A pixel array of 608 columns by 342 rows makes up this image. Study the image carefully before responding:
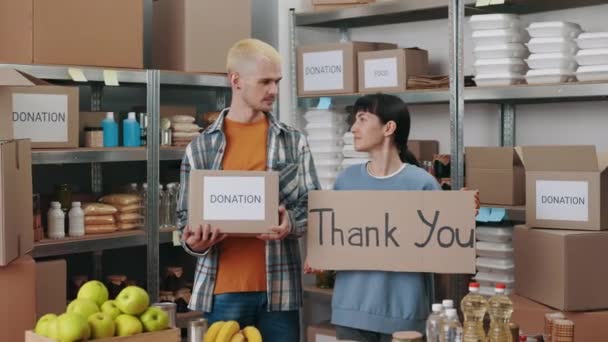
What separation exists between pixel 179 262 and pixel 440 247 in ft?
7.93

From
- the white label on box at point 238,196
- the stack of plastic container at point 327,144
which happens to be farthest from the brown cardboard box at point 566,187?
the stack of plastic container at point 327,144

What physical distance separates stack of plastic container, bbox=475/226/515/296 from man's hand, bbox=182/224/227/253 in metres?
1.43

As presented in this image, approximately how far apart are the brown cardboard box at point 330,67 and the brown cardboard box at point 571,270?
1.39 meters

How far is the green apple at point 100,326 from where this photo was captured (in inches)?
74.6

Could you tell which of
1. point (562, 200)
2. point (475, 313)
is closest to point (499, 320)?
point (475, 313)

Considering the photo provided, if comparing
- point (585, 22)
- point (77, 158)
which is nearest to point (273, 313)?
point (77, 158)

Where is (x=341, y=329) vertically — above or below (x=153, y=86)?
below

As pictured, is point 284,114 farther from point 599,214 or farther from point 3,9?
point 599,214

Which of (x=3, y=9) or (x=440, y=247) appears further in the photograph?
(x=3, y=9)

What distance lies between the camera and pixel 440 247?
2568mm

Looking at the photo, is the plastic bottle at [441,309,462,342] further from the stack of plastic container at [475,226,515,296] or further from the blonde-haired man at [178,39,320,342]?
the stack of plastic container at [475,226,515,296]

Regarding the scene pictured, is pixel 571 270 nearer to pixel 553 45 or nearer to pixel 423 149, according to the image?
pixel 553 45

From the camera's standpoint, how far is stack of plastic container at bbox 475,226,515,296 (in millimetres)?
3672

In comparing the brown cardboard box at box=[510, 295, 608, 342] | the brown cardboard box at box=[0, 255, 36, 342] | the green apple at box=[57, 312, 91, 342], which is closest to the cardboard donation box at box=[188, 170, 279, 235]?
the brown cardboard box at box=[0, 255, 36, 342]
